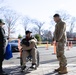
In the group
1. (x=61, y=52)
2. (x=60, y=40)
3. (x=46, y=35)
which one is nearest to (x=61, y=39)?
(x=60, y=40)

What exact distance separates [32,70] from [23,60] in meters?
0.45

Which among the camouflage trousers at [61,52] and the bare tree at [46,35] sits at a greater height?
the bare tree at [46,35]

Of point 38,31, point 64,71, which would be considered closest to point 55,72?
point 64,71

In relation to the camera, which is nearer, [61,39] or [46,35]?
[61,39]

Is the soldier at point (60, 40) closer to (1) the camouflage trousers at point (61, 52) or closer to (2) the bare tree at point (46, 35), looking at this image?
(1) the camouflage trousers at point (61, 52)

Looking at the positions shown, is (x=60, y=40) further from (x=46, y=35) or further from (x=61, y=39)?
(x=46, y=35)

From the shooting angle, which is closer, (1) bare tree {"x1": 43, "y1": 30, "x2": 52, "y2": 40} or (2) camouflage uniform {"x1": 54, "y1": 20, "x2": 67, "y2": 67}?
(2) camouflage uniform {"x1": 54, "y1": 20, "x2": 67, "y2": 67}

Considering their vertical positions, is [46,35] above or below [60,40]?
above

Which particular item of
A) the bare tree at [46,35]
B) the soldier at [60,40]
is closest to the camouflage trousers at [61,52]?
the soldier at [60,40]

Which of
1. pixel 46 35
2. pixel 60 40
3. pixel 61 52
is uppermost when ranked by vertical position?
pixel 46 35

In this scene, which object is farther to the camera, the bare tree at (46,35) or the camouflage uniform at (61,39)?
the bare tree at (46,35)

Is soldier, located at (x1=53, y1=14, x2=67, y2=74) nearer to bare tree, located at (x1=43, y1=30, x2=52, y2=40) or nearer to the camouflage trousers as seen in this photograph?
the camouflage trousers

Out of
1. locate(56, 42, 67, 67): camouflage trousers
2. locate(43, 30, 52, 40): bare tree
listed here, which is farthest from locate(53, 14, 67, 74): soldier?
locate(43, 30, 52, 40): bare tree

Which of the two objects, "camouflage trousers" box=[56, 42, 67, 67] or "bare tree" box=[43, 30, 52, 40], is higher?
"bare tree" box=[43, 30, 52, 40]
